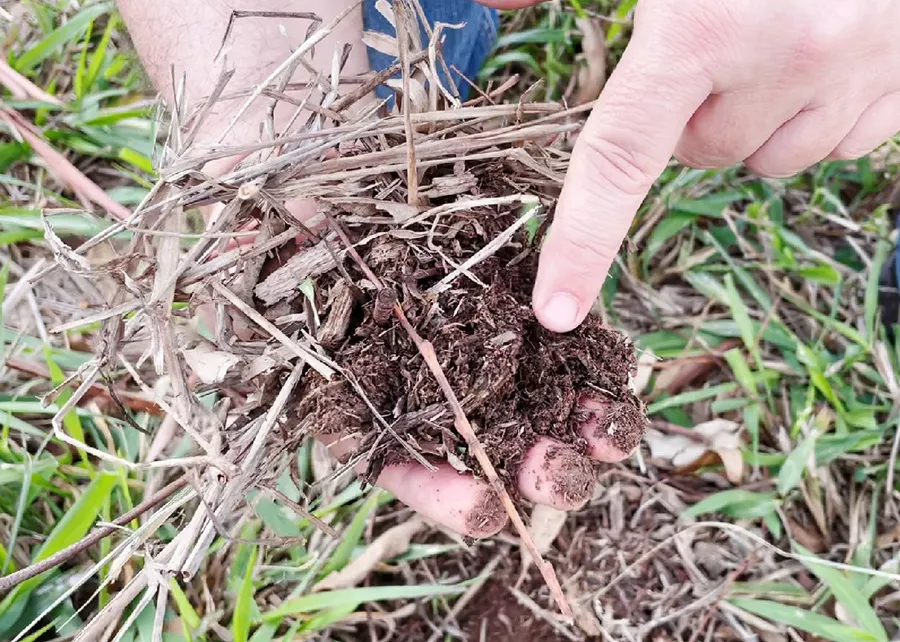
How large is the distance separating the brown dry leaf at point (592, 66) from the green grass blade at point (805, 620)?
4.92 feet

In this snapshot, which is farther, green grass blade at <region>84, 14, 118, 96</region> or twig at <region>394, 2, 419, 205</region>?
green grass blade at <region>84, 14, 118, 96</region>

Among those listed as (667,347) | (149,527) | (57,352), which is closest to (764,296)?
(667,347)

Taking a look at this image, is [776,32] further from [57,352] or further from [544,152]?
[57,352]

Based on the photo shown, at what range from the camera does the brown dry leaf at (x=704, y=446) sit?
176cm

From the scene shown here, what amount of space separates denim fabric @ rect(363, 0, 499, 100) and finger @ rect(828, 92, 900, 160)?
2.93ft

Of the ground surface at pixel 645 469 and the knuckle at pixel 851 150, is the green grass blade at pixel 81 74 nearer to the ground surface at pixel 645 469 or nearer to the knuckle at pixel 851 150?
the ground surface at pixel 645 469

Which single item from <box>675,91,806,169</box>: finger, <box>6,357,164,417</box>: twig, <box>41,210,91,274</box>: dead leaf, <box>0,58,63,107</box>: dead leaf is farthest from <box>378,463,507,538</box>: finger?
<box>0,58,63,107</box>: dead leaf

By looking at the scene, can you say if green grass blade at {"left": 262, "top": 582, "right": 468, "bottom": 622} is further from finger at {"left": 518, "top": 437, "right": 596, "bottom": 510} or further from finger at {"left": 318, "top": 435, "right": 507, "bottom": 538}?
finger at {"left": 518, "top": 437, "right": 596, "bottom": 510}

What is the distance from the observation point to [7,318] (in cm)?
197

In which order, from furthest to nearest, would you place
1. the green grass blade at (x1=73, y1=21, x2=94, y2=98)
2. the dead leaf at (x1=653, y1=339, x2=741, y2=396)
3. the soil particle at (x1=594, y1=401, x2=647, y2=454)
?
1. the green grass blade at (x1=73, y1=21, x2=94, y2=98)
2. the dead leaf at (x1=653, y1=339, x2=741, y2=396)
3. the soil particle at (x1=594, y1=401, x2=647, y2=454)

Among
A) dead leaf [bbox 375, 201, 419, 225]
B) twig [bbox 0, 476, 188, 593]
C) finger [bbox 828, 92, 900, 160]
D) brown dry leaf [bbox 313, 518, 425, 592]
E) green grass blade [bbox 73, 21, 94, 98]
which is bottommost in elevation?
brown dry leaf [bbox 313, 518, 425, 592]

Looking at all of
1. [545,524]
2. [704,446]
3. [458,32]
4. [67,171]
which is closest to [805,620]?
[704,446]

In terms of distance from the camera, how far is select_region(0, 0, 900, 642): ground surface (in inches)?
62.6

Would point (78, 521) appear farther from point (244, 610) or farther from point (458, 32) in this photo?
point (458, 32)
